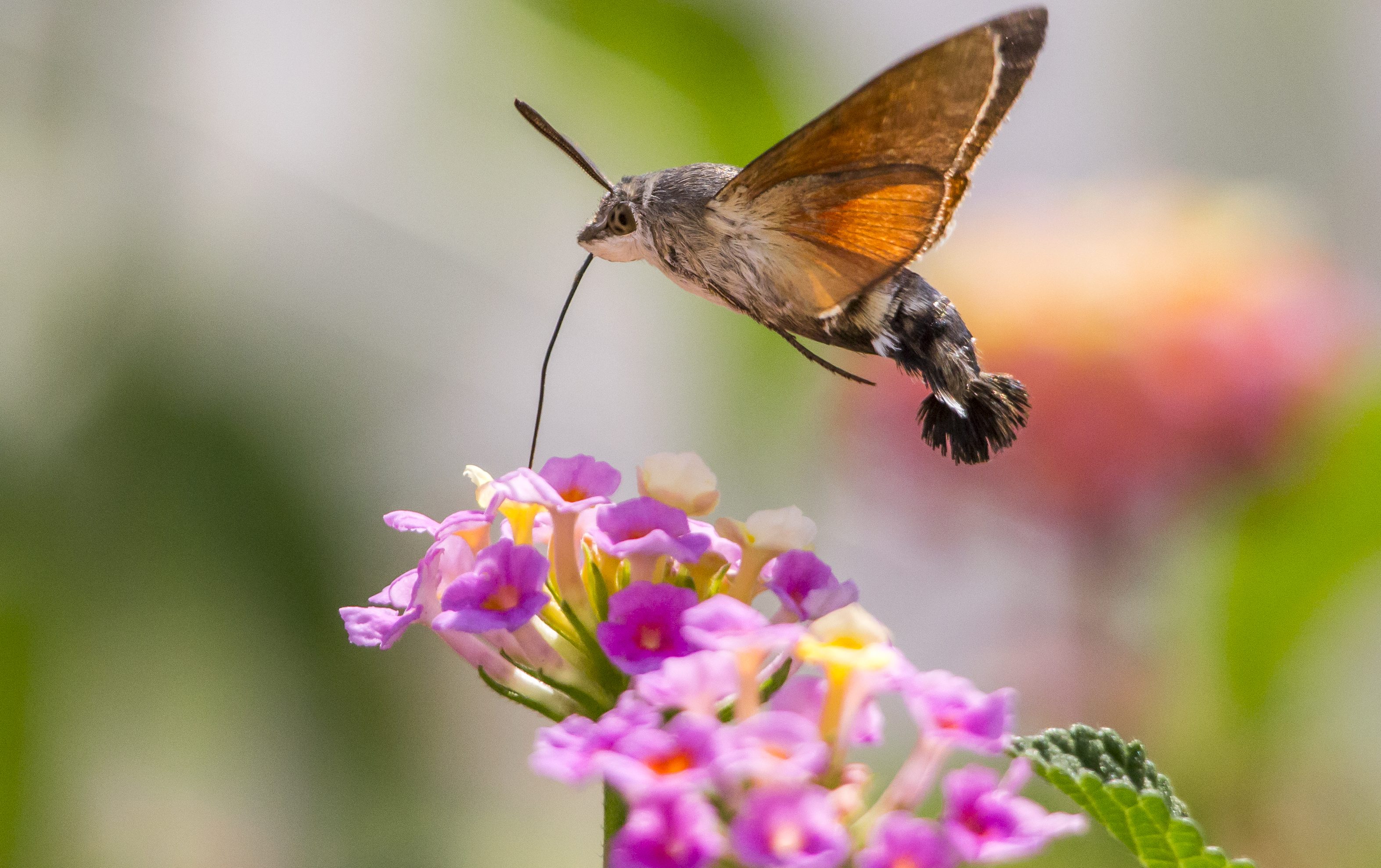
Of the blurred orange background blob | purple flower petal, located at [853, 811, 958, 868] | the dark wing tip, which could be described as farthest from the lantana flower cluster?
the blurred orange background blob

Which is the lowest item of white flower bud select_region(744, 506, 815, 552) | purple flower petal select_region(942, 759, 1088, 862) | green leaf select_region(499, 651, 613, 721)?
green leaf select_region(499, 651, 613, 721)

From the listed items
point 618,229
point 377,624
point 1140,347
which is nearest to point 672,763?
point 377,624

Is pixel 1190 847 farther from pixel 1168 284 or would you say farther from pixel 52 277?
pixel 52 277

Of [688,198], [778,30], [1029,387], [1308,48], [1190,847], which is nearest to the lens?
[1190,847]

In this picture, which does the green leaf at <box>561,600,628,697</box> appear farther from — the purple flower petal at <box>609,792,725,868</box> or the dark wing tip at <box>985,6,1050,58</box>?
the dark wing tip at <box>985,6,1050,58</box>

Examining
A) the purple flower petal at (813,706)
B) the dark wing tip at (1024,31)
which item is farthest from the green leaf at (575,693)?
the dark wing tip at (1024,31)

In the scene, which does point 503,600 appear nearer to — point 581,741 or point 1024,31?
point 581,741

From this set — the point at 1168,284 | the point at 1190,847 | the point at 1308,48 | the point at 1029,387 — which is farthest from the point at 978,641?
the point at 1308,48
